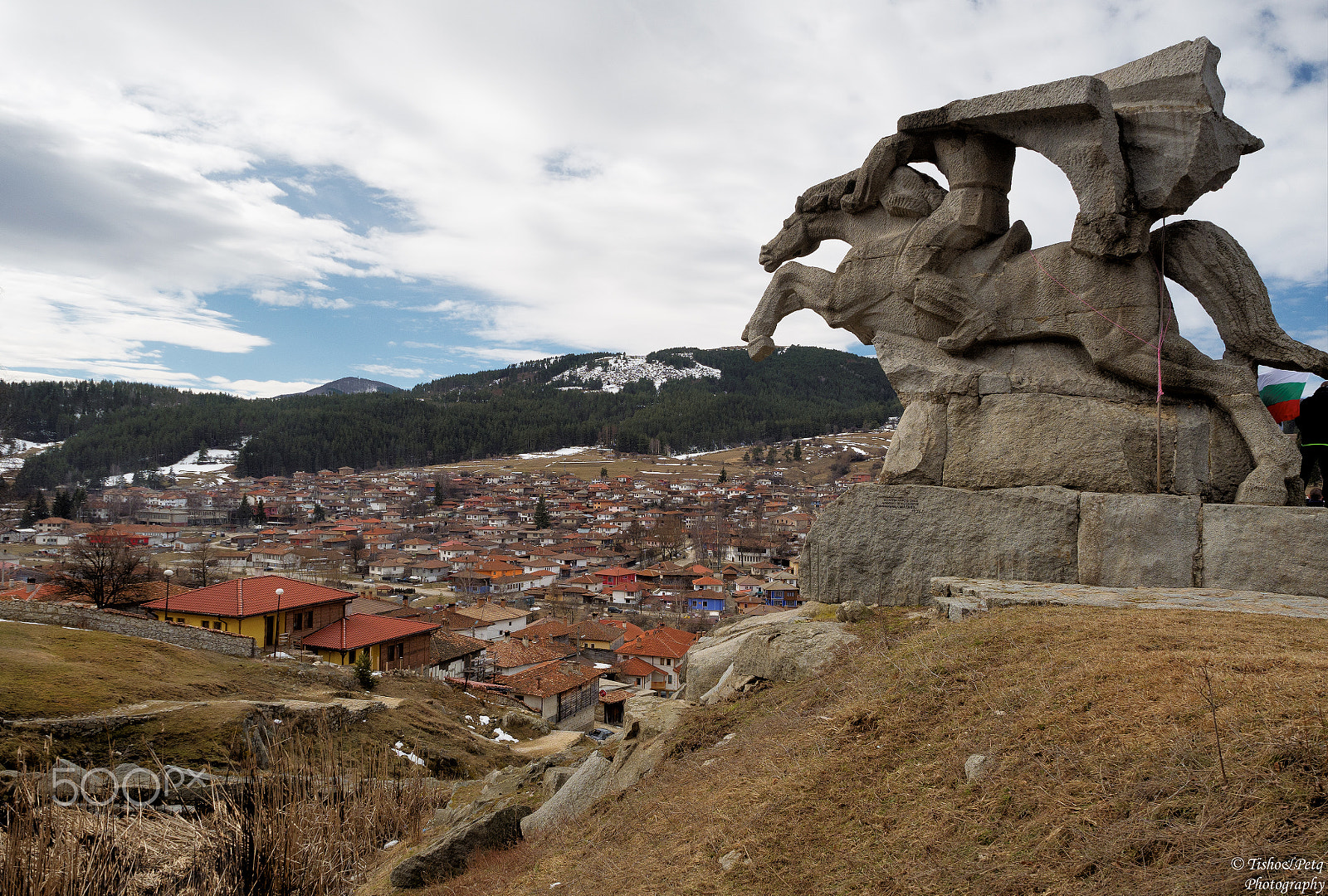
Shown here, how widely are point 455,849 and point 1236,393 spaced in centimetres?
838

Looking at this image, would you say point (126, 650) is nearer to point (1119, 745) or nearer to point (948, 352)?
point (948, 352)

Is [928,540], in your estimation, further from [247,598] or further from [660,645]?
[660,645]

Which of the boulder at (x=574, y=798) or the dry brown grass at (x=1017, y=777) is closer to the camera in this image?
the dry brown grass at (x=1017, y=777)

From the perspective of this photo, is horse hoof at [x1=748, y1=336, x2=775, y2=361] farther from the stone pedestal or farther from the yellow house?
the yellow house

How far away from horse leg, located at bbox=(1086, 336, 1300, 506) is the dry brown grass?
242 centimetres

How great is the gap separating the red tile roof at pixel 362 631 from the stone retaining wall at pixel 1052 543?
91.9 ft

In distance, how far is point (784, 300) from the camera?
967cm

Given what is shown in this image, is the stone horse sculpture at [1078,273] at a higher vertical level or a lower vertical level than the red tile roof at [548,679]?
higher

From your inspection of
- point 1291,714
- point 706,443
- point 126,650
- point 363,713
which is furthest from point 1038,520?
point 706,443

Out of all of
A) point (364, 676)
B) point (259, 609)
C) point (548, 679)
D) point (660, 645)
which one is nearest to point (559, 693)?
point (548, 679)

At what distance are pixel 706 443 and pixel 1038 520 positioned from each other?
16891 centimetres

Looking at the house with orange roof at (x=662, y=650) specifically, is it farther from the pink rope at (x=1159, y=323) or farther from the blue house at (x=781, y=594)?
the pink rope at (x=1159, y=323)

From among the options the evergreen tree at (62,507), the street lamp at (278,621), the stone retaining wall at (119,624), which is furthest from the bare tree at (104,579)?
the evergreen tree at (62,507)

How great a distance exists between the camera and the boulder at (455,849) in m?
7.00
